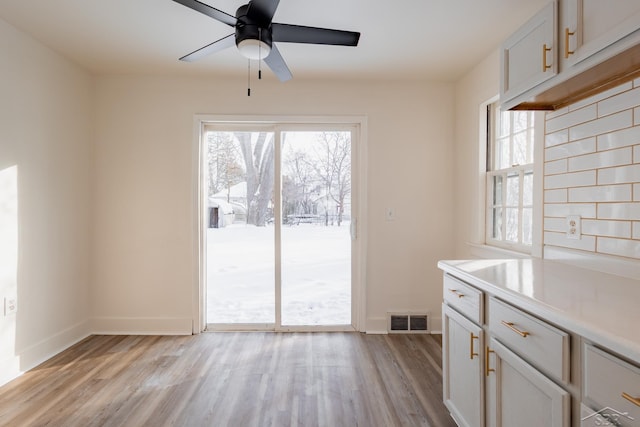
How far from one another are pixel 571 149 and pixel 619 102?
1.15 ft

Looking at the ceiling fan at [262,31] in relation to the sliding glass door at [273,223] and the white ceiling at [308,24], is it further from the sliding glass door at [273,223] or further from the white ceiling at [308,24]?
the sliding glass door at [273,223]

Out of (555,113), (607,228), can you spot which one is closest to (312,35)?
(555,113)

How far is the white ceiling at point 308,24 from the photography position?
2170 millimetres

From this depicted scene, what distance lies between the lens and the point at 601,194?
1.68 metres

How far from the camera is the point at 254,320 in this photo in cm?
343

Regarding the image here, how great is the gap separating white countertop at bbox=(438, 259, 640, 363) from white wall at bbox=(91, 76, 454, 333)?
5.24 ft

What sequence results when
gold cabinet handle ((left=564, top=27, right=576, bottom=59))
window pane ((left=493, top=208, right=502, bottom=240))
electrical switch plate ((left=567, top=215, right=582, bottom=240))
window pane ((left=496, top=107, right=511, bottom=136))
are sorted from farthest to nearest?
window pane ((left=493, top=208, right=502, bottom=240)), window pane ((left=496, top=107, right=511, bottom=136)), electrical switch plate ((left=567, top=215, right=582, bottom=240)), gold cabinet handle ((left=564, top=27, right=576, bottom=59))

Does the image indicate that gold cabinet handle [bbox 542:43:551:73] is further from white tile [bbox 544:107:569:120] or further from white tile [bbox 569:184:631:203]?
white tile [bbox 569:184:631:203]

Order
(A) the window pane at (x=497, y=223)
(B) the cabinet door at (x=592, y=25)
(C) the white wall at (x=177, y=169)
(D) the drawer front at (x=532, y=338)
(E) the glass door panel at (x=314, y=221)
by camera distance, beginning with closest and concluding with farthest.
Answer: (D) the drawer front at (x=532, y=338), (B) the cabinet door at (x=592, y=25), (A) the window pane at (x=497, y=223), (C) the white wall at (x=177, y=169), (E) the glass door panel at (x=314, y=221)

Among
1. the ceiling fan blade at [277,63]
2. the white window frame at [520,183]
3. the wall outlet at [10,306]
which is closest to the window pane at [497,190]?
the white window frame at [520,183]

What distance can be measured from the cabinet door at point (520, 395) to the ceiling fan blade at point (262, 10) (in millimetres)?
1821

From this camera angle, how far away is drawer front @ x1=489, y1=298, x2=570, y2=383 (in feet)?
3.51

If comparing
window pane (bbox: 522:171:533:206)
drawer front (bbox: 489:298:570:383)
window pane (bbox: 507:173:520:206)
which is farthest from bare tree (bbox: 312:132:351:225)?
drawer front (bbox: 489:298:570:383)

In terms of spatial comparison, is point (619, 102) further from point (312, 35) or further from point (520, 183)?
point (312, 35)
